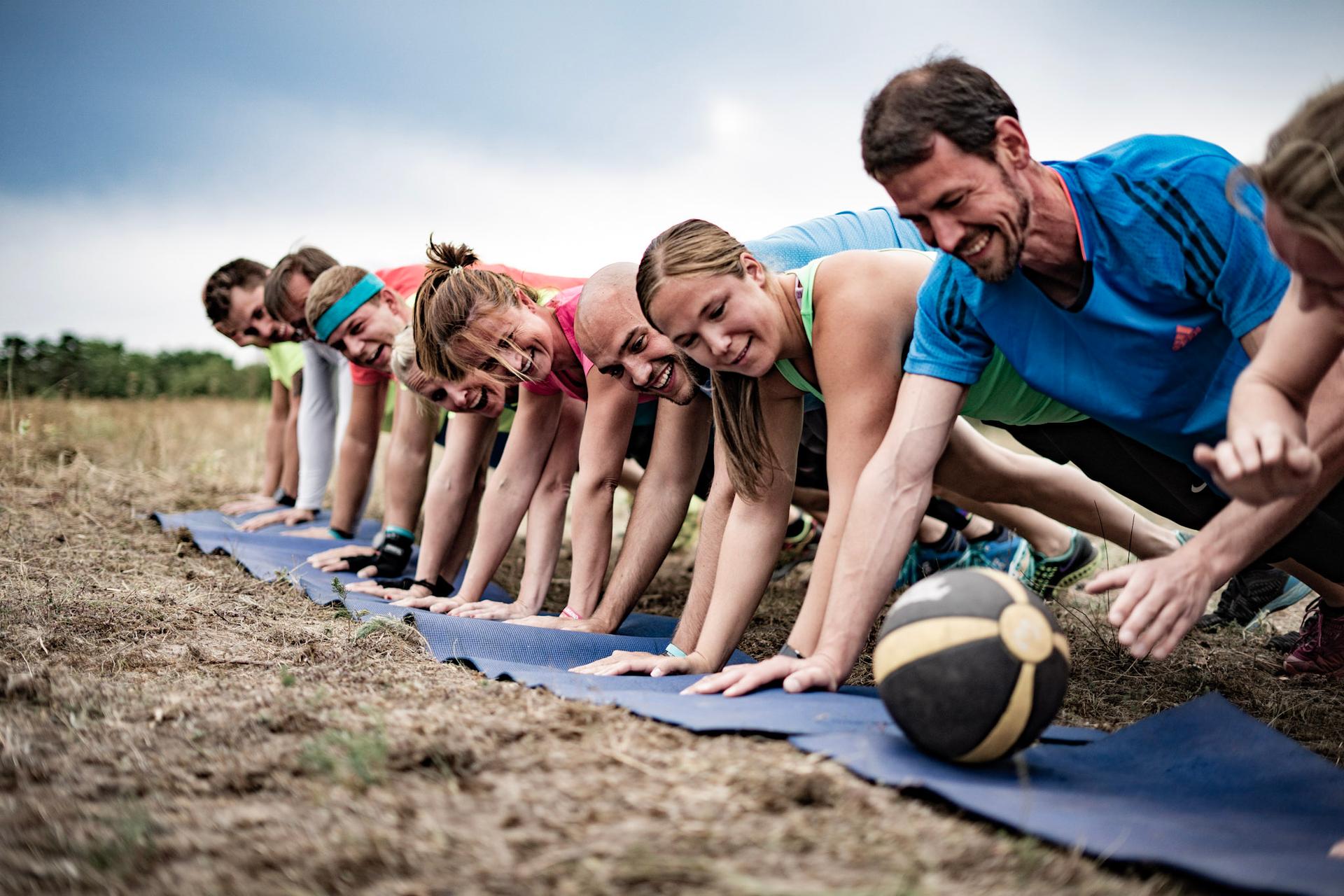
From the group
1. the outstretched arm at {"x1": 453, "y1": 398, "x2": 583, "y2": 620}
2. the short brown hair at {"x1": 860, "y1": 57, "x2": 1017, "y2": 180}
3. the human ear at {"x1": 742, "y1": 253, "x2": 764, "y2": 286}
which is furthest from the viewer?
the outstretched arm at {"x1": 453, "y1": 398, "x2": 583, "y2": 620}

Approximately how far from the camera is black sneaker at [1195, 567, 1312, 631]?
4824mm

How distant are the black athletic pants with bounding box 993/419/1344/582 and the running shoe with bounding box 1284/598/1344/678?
0.61 m

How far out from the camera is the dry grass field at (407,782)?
1.79 metres

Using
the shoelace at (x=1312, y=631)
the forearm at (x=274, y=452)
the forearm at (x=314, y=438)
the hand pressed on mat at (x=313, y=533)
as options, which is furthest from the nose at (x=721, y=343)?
the forearm at (x=274, y=452)

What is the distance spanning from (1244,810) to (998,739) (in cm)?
53

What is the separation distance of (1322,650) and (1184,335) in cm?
195

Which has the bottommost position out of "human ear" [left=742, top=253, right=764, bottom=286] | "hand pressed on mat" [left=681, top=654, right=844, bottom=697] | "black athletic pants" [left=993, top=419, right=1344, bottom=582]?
"hand pressed on mat" [left=681, top=654, right=844, bottom=697]

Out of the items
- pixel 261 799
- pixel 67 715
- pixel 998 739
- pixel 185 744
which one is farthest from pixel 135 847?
pixel 998 739

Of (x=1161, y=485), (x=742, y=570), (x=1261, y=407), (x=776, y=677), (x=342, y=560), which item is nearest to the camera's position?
(x=1261, y=407)

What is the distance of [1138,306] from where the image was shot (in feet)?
9.61

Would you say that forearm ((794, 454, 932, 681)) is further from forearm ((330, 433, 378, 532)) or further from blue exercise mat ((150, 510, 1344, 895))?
forearm ((330, 433, 378, 532))

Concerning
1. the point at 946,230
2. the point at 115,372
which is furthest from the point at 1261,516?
the point at 115,372

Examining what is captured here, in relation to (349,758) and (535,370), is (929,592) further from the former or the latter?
(535,370)

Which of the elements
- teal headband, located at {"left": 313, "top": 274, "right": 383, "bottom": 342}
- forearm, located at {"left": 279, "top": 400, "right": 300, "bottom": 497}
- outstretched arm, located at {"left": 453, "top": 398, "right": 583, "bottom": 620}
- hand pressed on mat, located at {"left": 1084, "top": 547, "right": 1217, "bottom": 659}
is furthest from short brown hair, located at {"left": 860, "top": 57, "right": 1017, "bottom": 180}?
forearm, located at {"left": 279, "top": 400, "right": 300, "bottom": 497}
